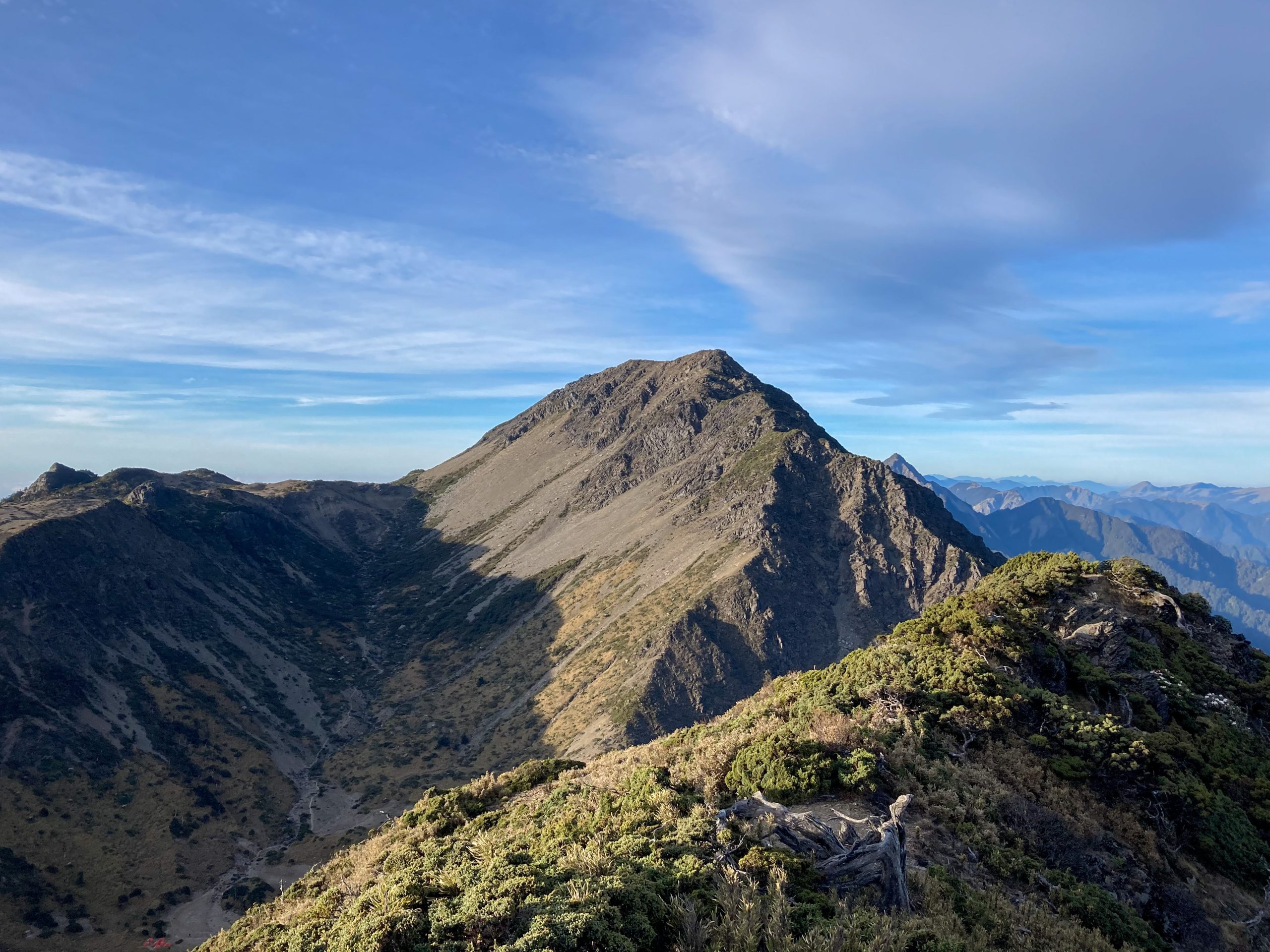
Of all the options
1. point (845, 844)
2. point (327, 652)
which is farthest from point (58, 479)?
point (845, 844)

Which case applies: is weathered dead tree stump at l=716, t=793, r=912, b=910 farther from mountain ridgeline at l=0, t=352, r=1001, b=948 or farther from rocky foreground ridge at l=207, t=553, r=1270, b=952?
mountain ridgeline at l=0, t=352, r=1001, b=948

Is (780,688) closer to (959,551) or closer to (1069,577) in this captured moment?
(1069,577)

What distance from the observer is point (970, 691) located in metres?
22.0

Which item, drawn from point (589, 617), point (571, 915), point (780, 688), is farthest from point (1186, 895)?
point (589, 617)

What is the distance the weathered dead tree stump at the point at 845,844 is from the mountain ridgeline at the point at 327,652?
71964mm

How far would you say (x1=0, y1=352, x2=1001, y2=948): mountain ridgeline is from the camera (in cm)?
7919

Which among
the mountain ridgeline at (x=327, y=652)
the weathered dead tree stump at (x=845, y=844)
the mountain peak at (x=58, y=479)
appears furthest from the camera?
the mountain peak at (x=58, y=479)

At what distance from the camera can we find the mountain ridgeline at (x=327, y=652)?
79.2 meters

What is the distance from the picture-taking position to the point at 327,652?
151625 mm

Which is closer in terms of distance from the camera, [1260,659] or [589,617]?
[1260,659]

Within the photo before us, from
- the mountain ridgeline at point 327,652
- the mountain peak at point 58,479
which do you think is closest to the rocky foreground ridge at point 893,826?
the mountain ridgeline at point 327,652

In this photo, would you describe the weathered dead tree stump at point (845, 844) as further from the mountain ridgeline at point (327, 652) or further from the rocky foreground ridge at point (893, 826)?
the mountain ridgeline at point (327, 652)

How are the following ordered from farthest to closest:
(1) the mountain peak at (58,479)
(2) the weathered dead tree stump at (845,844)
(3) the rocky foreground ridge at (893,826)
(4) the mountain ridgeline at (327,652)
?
(1) the mountain peak at (58,479)
(4) the mountain ridgeline at (327,652)
(2) the weathered dead tree stump at (845,844)
(3) the rocky foreground ridge at (893,826)

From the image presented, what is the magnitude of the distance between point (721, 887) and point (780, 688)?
56.7ft
